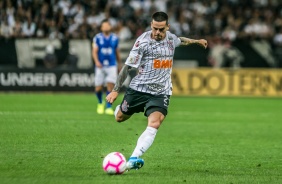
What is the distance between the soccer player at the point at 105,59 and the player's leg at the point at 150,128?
929cm

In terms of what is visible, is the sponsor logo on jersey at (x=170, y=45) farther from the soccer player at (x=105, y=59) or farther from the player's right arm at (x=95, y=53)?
the player's right arm at (x=95, y=53)

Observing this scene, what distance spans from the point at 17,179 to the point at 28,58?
734 inches

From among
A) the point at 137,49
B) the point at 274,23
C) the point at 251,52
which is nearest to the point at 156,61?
the point at 137,49

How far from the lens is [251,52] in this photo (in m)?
28.5

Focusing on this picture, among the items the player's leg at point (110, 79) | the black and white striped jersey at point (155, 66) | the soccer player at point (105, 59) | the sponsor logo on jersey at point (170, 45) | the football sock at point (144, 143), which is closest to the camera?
the football sock at point (144, 143)

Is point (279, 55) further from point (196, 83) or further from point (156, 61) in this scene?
point (156, 61)

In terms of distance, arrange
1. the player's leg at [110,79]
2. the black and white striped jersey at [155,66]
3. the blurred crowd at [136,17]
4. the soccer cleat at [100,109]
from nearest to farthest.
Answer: the black and white striped jersey at [155,66]
the player's leg at [110,79]
the soccer cleat at [100,109]
the blurred crowd at [136,17]

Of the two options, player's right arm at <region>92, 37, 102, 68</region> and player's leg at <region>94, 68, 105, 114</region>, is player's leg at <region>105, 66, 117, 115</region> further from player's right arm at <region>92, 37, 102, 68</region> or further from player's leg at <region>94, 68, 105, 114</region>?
player's right arm at <region>92, 37, 102, 68</region>

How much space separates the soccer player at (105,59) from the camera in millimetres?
19203

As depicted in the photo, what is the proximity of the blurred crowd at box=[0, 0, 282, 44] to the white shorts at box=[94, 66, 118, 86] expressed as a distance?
804 centimetres

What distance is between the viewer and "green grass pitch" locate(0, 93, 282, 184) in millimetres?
9242

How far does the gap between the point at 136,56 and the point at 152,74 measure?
0.38 metres

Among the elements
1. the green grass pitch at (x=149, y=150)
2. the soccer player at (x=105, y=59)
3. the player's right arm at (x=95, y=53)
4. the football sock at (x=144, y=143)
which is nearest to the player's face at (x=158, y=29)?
the football sock at (x=144, y=143)

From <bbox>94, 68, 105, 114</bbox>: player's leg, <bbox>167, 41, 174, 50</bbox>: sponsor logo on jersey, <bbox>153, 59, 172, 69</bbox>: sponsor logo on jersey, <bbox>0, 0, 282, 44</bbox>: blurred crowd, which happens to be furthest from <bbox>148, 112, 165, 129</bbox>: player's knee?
<bbox>0, 0, 282, 44</bbox>: blurred crowd
